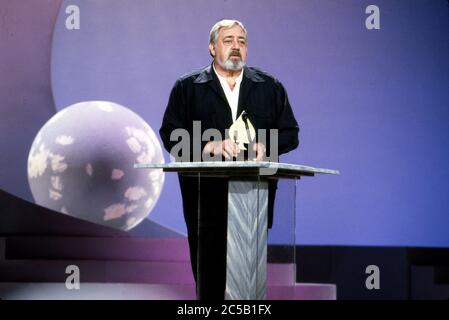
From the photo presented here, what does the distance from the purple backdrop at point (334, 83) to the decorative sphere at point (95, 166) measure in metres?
0.12

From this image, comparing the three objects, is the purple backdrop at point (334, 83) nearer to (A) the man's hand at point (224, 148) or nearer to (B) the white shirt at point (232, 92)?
(B) the white shirt at point (232, 92)

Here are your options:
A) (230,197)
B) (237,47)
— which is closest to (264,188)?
(230,197)

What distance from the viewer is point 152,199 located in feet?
17.7

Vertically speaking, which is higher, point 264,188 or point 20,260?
point 264,188

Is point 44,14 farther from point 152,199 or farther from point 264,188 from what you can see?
point 264,188

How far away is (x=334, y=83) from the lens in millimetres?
5395

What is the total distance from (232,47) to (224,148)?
2.16ft

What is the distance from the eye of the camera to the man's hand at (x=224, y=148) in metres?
3.37

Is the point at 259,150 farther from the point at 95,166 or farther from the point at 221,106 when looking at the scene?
the point at 95,166

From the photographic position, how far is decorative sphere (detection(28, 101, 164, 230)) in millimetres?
5309

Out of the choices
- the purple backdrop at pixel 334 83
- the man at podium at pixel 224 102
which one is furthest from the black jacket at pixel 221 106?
the purple backdrop at pixel 334 83

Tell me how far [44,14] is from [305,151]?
1.99 meters

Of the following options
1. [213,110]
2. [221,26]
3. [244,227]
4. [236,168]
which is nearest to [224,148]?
[236,168]
